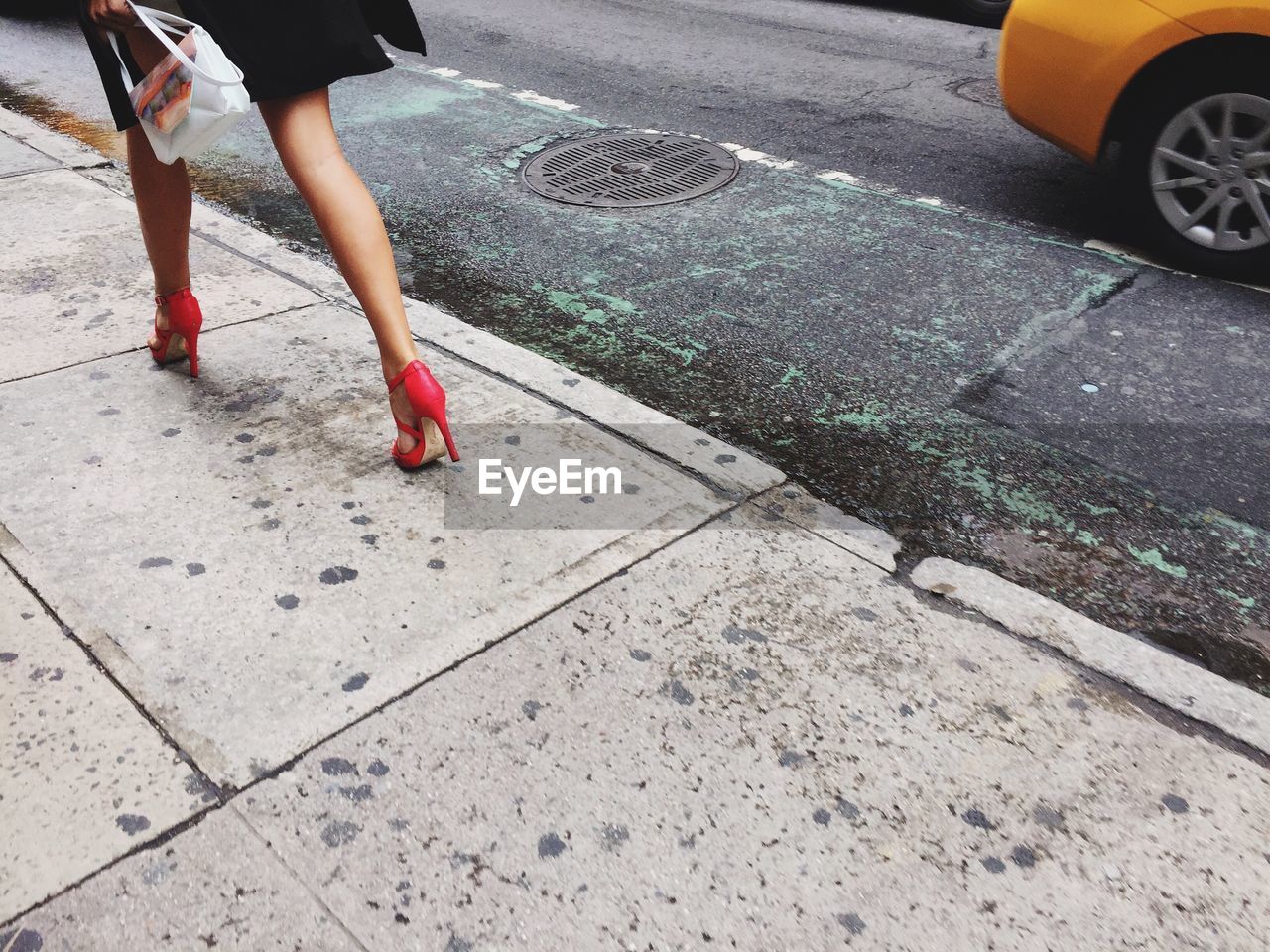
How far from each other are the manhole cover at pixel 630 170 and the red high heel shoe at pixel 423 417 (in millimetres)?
2325

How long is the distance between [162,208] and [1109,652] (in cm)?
268

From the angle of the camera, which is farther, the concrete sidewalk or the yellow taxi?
the yellow taxi

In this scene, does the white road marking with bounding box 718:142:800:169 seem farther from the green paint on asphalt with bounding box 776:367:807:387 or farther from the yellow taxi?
the green paint on asphalt with bounding box 776:367:807:387

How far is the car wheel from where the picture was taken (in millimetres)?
8070

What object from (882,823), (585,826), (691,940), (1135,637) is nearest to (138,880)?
(585,826)

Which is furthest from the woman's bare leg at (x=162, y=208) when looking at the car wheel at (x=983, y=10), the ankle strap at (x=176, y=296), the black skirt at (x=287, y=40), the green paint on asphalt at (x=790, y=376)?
the car wheel at (x=983, y=10)

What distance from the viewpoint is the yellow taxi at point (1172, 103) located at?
3877mm

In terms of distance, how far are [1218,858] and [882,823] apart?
0.55m

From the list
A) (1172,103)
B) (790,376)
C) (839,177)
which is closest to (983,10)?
(839,177)

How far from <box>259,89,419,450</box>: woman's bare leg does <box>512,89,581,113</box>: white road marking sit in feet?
12.2

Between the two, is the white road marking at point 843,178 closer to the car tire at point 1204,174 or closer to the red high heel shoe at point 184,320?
the car tire at point 1204,174

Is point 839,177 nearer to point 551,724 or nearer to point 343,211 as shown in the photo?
point 343,211

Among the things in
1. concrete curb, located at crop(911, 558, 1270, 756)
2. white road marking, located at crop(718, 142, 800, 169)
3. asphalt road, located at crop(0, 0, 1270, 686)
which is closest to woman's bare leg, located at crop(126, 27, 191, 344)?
asphalt road, located at crop(0, 0, 1270, 686)
